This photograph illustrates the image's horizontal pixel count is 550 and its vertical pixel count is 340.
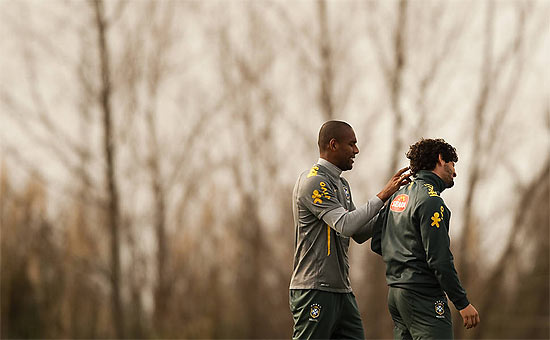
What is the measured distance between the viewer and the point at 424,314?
5.14 meters

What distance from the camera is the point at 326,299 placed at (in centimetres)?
536

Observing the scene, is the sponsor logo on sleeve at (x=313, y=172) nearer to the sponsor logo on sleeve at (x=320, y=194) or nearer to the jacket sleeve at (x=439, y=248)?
the sponsor logo on sleeve at (x=320, y=194)

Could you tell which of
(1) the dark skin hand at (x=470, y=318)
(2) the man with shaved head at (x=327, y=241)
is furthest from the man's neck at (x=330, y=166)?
(1) the dark skin hand at (x=470, y=318)

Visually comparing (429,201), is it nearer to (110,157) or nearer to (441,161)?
(441,161)

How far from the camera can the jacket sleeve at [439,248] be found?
5.02 metres

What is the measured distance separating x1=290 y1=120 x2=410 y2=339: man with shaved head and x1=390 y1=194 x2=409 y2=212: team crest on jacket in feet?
0.21

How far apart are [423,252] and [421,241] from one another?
2.6 inches

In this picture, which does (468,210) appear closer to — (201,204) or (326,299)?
(201,204)

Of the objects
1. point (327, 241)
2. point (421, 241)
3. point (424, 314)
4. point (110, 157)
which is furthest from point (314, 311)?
point (110, 157)

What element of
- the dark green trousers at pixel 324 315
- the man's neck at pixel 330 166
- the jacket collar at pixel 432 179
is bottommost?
the dark green trousers at pixel 324 315

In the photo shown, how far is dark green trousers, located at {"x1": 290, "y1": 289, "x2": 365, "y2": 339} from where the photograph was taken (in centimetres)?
533

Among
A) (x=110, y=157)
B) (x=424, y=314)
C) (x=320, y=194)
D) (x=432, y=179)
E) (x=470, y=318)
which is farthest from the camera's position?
(x=110, y=157)

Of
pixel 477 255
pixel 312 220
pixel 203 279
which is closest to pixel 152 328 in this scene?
pixel 203 279

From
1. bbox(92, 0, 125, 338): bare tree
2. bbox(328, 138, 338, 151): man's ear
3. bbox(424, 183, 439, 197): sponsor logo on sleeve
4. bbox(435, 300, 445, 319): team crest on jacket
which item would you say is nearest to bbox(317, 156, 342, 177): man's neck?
bbox(328, 138, 338, 151): man's ear
